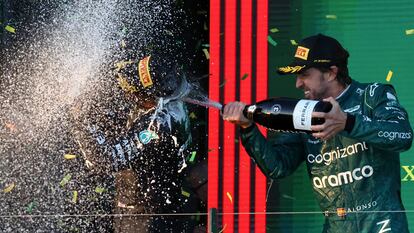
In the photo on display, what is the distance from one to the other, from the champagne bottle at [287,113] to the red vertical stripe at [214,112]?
1149 millimetres

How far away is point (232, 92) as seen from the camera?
17.3 feet

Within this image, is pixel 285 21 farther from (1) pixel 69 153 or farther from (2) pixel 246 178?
(1) pixel 69 153

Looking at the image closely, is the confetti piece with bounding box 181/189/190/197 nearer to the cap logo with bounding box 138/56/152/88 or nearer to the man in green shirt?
the cap logo with bounding box 138/56/152/88

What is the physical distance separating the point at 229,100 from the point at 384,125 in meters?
1.35

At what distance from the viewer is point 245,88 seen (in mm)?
5281

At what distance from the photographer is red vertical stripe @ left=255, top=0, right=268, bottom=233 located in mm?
5242

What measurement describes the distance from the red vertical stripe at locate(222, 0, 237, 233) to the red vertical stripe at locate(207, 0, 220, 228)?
37mm

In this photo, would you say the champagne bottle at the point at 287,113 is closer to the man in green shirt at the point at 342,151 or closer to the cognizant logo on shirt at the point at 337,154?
the man in green shirt at the point at 342,151

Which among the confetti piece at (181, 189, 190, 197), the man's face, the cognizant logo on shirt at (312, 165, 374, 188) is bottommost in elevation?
the confetti piece at (181, 189, 190, 197)

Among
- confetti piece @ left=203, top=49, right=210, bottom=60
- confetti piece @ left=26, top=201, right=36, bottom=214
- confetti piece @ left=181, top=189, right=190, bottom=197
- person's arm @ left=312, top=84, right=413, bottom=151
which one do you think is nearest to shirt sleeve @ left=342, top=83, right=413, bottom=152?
person's arm @ left=312, top=84, right=413, bottom=151

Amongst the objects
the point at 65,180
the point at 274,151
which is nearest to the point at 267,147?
the point at 274,151

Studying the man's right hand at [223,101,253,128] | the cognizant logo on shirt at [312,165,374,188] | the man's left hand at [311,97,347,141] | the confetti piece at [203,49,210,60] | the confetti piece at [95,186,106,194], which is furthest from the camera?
the confetti piece at [95,186,106,194]

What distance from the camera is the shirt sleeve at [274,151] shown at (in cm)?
427

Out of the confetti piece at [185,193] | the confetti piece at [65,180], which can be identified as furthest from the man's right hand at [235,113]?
the confetti piece at [65,180]
